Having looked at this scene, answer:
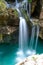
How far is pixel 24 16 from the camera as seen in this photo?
45.1ft

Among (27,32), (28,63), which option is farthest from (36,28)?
(28,63)

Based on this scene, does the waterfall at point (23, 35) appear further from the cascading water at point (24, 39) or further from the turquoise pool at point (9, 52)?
the turquoise pool at point (9, 52)

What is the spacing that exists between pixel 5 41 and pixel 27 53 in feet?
7.11

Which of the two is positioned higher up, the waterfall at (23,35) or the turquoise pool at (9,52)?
the waterfall at (23,35)

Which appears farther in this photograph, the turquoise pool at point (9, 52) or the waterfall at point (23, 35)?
the waterfall at point (23, 35)

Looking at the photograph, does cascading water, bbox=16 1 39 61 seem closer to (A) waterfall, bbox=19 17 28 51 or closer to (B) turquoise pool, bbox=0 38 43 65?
(A) waterfall, bbox=19 17 28 51

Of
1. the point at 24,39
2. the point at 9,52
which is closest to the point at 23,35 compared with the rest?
the point at 24,39

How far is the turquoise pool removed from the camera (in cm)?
1125

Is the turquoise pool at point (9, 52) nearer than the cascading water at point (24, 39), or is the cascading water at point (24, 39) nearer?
the turquoise pool at point (9, 52)

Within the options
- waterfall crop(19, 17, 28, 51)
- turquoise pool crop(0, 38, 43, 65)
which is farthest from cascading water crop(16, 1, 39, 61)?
turquoise pool crop(0, 38, 43, 65)

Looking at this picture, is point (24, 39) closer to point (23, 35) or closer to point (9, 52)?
point (23, 35)

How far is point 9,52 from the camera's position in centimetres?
1286

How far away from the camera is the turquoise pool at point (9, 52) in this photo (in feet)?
36.9

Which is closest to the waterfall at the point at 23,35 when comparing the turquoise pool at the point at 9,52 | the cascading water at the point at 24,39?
the cascading water at the point at 24,39
